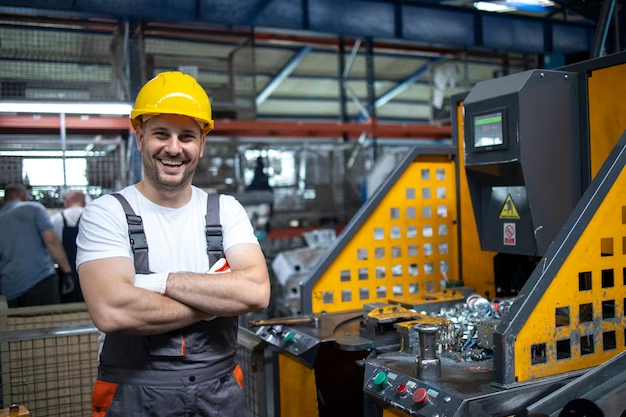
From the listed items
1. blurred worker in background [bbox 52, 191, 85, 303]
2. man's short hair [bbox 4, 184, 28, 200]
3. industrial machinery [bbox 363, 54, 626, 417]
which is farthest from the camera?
blurred worker in background [bbox 52, 191, 85, 303]

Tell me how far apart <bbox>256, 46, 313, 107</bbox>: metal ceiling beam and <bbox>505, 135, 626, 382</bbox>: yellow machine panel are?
10822 mm

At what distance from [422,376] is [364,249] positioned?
1.28 metres

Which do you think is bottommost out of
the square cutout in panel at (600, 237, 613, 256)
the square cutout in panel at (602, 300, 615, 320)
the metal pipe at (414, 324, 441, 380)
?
the metal pipe at (414, 324, 441, 380)

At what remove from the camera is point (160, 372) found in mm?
1926

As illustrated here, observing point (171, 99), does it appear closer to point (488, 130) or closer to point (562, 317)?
point (488, 130)

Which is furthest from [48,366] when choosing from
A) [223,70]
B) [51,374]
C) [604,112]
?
[223,70]

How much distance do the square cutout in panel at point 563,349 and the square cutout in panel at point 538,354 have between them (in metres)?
0.06

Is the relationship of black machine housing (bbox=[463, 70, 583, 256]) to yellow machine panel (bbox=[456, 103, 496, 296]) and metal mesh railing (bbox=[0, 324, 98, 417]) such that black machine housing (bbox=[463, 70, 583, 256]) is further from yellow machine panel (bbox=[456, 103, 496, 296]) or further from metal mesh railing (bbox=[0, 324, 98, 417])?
metal mesh railing (bbox=[0, 324, 98, 417])

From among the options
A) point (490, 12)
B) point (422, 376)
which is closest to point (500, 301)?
point (422, 376)

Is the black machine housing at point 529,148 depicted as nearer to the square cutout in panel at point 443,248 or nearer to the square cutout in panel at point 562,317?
the square cutout in panel at point 562,317

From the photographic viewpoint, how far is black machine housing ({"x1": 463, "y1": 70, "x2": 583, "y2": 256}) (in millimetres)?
2570

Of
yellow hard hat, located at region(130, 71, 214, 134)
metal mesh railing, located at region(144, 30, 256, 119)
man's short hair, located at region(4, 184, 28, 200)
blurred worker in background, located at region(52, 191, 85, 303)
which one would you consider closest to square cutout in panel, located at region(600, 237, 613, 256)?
yellow hard hat, located at region(130, 71, 214, 134)

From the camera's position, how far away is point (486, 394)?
6.18ft

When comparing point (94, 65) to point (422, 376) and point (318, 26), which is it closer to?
point (318, 26)
